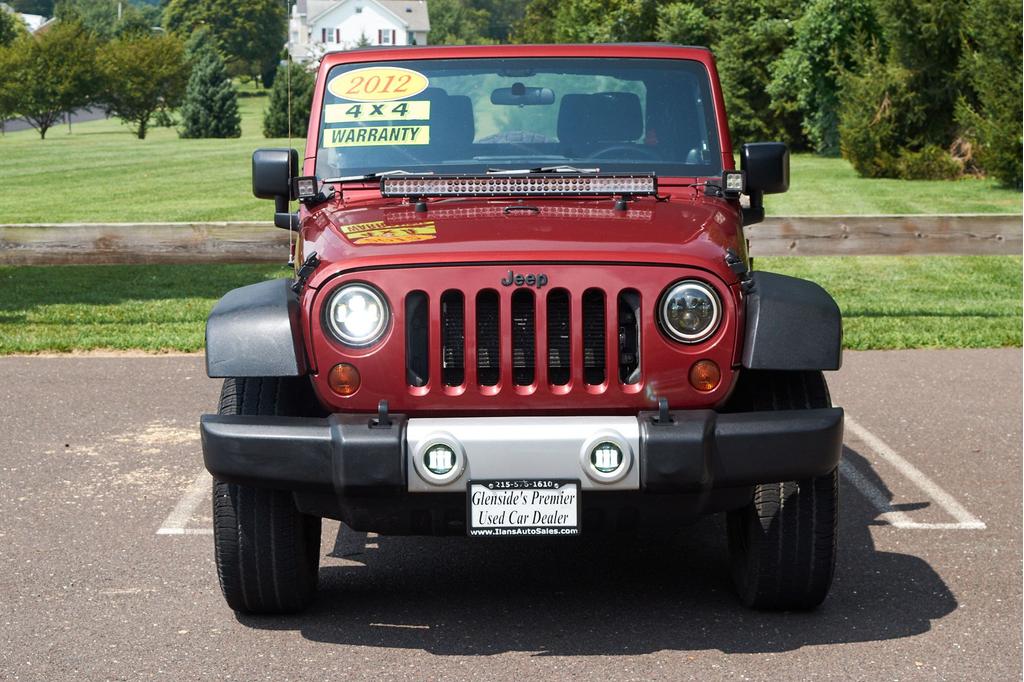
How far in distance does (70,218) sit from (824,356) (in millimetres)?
24352

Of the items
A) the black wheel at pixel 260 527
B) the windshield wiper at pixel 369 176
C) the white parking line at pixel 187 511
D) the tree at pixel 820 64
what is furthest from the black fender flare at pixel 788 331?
the tree at pixel 820 64

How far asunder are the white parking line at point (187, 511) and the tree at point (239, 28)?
90098 millimetres

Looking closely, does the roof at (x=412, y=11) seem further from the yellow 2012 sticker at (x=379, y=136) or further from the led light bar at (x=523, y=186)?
the led light bar at (x=523, y=186)

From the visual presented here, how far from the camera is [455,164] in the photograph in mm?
5836

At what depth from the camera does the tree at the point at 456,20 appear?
16925 cm

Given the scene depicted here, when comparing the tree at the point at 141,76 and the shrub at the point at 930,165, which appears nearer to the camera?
the shrub at the point at 930,165

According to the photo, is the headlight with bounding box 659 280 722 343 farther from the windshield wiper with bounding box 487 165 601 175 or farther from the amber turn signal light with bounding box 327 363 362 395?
the windshield wiper with bounding box 487 165 601 175

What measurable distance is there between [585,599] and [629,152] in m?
1.76

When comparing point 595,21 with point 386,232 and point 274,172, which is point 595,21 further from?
point 386,232

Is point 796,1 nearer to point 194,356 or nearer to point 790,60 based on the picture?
point 790,60

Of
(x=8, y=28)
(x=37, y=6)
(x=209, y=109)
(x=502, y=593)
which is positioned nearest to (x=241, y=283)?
(x=502, y=593)

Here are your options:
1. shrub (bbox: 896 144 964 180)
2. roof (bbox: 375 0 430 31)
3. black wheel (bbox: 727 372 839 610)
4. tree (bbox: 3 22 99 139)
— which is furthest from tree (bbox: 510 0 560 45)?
black wheel (bbox: 727 372 839 610)

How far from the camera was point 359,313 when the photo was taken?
15.2 feet

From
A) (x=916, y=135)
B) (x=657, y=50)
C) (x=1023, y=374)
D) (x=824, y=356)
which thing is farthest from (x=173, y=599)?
(x=916, y=135)
